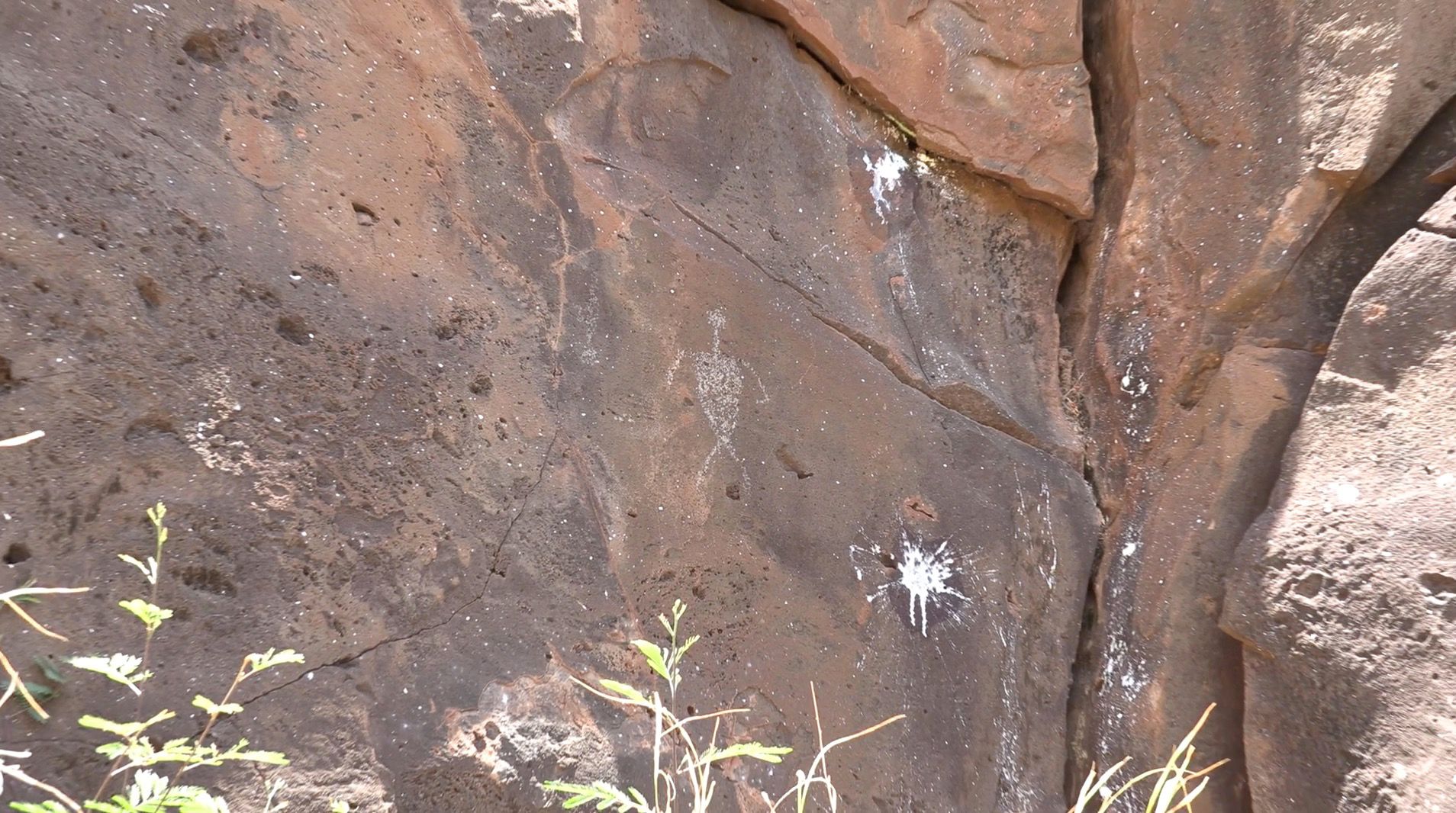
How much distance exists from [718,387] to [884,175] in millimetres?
1028

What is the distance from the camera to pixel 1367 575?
91.7 inches

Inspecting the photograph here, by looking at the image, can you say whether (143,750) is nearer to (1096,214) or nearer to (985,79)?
(985,79)

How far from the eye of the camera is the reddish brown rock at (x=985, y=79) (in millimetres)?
2982

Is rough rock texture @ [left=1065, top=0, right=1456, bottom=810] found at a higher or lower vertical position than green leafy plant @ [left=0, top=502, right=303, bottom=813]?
higher

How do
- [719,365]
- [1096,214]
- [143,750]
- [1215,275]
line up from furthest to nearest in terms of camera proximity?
[1096,214]
[1215,275]
[719,365]
[143,750]

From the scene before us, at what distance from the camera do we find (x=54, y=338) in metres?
1.67

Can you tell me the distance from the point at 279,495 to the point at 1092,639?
2.43 meters

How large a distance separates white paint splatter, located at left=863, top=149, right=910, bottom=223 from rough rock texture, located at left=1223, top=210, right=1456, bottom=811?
1391 millimetres

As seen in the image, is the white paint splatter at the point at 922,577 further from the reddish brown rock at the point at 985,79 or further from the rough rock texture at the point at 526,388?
the reddish brown rock at the point at 985,79

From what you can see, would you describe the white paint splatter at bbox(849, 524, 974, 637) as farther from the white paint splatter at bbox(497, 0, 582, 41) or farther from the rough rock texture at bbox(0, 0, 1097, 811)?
the white paint splatter at bbox(497, 0, 582, 41)

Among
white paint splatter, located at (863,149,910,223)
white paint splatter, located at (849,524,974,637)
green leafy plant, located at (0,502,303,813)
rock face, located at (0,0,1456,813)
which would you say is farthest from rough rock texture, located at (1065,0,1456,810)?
green leafy plant, located at (0,502,303,813)

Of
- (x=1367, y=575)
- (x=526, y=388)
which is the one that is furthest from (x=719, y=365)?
(x=1367, y=575)

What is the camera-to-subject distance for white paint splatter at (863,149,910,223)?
298 cm

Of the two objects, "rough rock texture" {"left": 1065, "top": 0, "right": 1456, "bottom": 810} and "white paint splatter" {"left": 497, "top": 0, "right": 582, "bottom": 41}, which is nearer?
"white paint splatter" {"left": 497, "top": 0, "right": 582, "bottom": 41}
